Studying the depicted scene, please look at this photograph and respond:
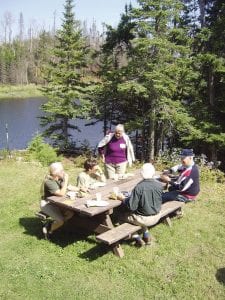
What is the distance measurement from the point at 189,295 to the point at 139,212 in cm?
165

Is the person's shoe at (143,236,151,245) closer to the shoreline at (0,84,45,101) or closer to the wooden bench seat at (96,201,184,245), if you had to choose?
the wooden bench seat at (96,201,184,245)

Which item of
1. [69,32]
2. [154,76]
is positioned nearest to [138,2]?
[154,76]

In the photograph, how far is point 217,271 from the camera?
6387 mm

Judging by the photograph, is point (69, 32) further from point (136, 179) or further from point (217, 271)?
point (217, 271)

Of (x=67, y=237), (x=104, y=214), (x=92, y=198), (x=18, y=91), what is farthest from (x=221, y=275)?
(x=18, y=91)

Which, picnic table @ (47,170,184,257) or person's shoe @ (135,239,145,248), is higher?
picnic table @ (47,170,184,257)

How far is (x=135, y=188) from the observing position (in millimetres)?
6652

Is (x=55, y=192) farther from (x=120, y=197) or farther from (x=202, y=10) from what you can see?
(x=202, y=10)

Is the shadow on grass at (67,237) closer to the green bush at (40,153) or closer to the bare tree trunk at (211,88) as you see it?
the green bush at (40,153)

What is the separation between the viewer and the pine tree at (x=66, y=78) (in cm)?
2180

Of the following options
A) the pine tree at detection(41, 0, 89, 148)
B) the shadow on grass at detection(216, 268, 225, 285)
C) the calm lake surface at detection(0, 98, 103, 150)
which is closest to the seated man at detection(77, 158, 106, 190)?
the shadow on grass at detection(216, 268, 225, 285)

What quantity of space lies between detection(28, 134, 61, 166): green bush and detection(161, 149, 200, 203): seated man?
1016cm

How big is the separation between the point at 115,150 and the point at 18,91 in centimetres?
6991

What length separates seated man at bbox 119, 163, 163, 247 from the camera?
6613 millimetres
